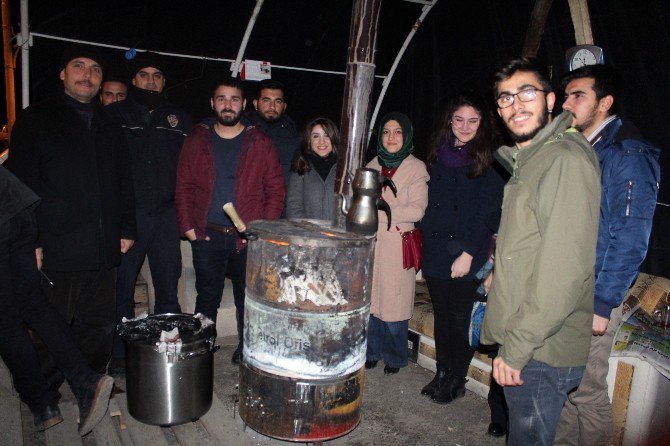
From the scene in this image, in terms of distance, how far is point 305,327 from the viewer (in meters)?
2.63

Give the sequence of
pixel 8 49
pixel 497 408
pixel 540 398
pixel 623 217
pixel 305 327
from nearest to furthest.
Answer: pixel 540 398 < pixel 623 217 < pixel 305 327 < pixel 497 408 < pixel 8 49

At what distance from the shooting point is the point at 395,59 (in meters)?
6.76

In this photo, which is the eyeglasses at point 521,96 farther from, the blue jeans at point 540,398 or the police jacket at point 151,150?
the police jacket at point 151,150

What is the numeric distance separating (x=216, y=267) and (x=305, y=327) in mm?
1449

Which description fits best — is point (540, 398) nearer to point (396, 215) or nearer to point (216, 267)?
point (396, 215)

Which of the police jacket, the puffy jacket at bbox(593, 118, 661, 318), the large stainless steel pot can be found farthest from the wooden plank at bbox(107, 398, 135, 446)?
the puffy jacket at bbox(593, 118, 661, 318)

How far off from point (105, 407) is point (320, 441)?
1329 mm

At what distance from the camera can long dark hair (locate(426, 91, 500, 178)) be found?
10.8 feet

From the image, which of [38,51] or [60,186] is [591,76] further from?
[38,51]

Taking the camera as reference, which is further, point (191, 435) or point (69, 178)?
point (69, 178)

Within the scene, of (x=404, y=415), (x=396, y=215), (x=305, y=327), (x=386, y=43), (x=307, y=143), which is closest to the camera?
(x=305, y=327)

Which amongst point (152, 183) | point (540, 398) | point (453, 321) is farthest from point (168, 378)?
point (540, 398)

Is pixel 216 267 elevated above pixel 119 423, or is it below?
above

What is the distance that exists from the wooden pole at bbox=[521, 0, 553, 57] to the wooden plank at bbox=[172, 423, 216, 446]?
436 cm
